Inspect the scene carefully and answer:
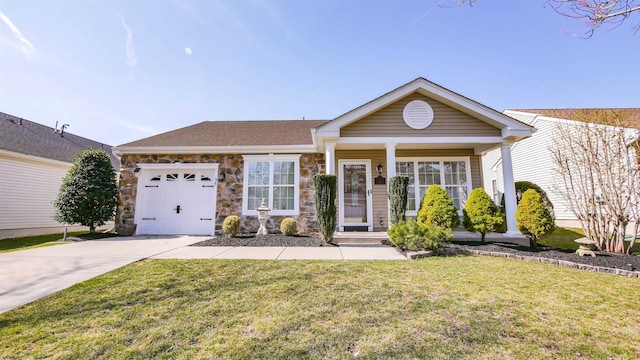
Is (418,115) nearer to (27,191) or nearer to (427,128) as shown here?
(427,128)

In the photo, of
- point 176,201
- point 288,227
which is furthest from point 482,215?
point 176,201

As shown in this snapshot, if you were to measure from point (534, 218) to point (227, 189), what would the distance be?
9.15m

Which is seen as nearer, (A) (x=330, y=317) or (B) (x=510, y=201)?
(A) (x=330, y=317)

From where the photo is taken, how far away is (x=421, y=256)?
5.28 m

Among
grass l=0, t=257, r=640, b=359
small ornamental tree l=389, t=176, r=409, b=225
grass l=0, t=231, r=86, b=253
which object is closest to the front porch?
small ornamental tree l=389, t=176, r=409, b=225

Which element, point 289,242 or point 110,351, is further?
point 289,242

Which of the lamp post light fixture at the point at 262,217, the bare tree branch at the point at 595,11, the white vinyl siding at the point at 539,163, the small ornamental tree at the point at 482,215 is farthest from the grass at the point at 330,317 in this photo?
the white vinyl siding at the point at 539,163

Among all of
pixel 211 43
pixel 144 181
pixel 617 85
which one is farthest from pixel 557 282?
pixel 144 181

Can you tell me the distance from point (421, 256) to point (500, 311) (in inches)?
103

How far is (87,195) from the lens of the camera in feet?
27.3

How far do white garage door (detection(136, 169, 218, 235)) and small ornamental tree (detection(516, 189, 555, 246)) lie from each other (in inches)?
369

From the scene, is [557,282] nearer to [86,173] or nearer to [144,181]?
[144,181]

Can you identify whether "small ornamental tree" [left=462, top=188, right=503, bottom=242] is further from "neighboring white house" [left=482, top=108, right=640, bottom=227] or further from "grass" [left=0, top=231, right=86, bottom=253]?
"grass" [left=0, top=231, right=86, bottom=253]

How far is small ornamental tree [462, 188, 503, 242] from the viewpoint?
21.0 feet
